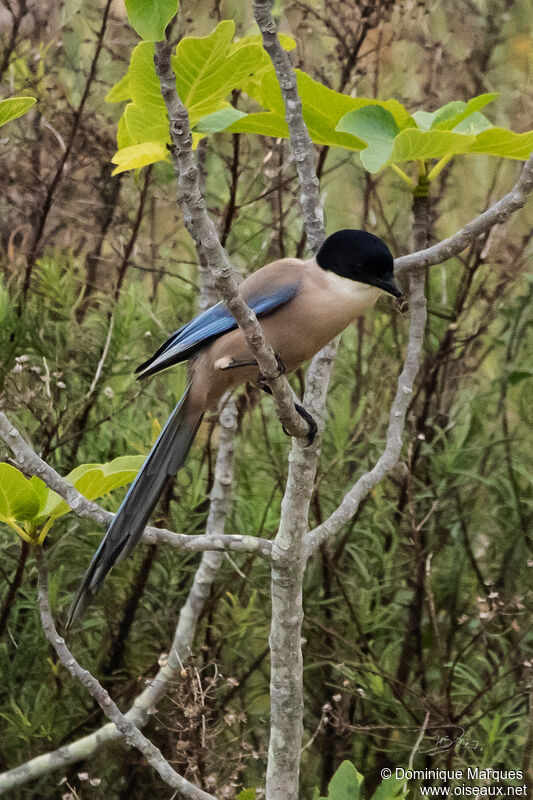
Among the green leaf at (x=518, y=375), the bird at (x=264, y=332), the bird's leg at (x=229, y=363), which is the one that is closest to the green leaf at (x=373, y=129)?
the bird at (x=264, y=332)

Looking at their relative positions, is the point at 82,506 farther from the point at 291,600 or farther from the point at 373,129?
the point at 373,129

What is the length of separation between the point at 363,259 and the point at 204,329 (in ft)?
1.11

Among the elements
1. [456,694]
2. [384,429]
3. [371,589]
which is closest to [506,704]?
[456,694]

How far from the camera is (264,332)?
67.5 inches

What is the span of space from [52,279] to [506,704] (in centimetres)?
141

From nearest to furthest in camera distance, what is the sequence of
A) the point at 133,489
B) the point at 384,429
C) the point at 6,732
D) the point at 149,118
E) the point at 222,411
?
the point at 149,118
the point at 133,489
the point at 222,411
the point at 6,732
the point at 384,429

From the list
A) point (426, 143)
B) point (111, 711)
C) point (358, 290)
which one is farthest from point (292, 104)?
point (111, 711)

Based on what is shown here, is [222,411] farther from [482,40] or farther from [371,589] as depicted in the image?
[482,40]

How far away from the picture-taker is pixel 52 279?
2.21 metres

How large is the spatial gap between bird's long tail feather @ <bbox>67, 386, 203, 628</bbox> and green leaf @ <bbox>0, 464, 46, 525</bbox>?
14cm

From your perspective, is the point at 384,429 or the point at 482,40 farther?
the point at 482,40

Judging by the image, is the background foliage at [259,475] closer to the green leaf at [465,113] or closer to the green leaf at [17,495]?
the green leaf at [17,495]

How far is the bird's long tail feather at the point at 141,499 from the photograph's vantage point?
1.48 m

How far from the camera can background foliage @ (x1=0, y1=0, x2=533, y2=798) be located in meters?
2.01
